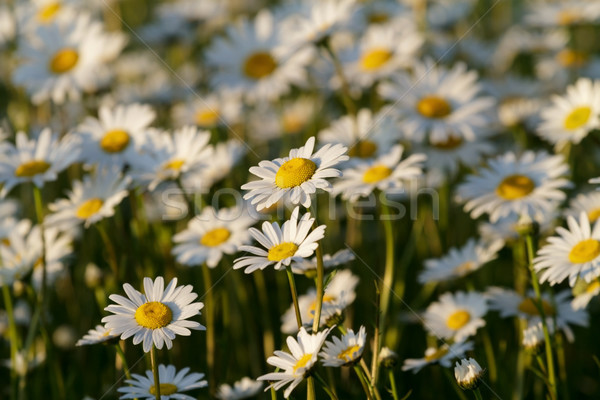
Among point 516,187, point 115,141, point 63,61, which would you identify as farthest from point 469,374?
point 63,61

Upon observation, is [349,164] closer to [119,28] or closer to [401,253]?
[401,253]

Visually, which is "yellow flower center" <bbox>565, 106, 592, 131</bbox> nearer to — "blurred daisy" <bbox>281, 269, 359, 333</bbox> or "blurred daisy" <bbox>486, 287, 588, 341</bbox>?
"blurred daisy" <bbox>486, 287, 588, 341</bbox>

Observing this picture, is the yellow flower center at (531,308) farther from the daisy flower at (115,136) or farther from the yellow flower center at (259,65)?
the yellow flower center at (259,65)

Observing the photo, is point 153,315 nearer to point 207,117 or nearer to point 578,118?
point 578,118

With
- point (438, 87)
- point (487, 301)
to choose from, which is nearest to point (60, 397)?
point (487, 301)

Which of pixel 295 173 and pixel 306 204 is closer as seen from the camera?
pixel 306 204

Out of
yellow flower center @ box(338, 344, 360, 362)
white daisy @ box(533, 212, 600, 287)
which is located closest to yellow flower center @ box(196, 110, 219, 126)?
white daisy @ box(533, 212, 600, 287)
